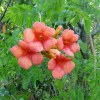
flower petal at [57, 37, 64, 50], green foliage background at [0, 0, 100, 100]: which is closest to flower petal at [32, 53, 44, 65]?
flower petal at [57, 37, 64, 50]

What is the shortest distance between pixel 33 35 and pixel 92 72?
3.28ft

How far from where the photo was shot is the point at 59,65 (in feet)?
5.58

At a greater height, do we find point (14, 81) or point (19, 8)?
point (19, 8)

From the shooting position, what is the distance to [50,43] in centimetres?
161

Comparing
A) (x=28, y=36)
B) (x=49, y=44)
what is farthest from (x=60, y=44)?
(x=28, y=36)

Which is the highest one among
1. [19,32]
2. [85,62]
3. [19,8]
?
[19,8]

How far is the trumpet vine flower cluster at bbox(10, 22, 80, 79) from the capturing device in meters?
1.61

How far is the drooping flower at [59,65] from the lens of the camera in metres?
1.66

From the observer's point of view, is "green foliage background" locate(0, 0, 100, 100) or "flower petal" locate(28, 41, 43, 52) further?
"green foliage background" locate(0, 0, 100, 100)

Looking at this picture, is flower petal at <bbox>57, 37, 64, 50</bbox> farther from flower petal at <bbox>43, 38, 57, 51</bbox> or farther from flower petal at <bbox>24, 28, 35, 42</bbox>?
Answer: flower petal at <bbox>24, 28, 35, 42</bbox>

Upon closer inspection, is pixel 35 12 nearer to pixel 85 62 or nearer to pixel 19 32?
pixel 19 32

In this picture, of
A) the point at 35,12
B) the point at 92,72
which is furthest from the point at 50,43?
the point at 92,72

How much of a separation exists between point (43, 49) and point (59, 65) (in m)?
0.14

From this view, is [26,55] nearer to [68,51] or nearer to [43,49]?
[43,49]
